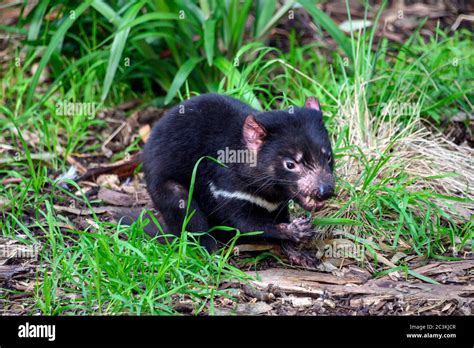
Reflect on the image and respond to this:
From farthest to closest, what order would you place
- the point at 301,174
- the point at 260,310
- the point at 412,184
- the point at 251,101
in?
the point at 251,101
the point at 412,184
the point at 301,174
the point at 260,310

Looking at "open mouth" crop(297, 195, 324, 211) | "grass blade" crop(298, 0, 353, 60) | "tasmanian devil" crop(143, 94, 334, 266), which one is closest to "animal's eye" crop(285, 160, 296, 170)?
"tasmanian devil" crop(143, 94, 334, 266)

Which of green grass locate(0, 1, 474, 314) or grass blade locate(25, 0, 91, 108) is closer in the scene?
green grass locate(0, 1, 474, 314)

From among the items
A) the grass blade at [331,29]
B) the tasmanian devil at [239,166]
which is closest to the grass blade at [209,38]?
the grass blade at [331,29]

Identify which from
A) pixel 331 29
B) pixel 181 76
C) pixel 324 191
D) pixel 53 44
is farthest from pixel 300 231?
pixel 53 44

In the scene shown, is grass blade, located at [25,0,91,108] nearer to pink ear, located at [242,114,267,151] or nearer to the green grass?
the green grass

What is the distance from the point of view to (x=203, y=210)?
464cm

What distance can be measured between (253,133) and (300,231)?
582 mm

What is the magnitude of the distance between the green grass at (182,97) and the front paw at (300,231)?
198 mm

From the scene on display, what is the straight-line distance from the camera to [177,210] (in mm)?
4547

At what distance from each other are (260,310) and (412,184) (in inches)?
58.2

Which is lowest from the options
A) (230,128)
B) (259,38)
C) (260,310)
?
(260,310)

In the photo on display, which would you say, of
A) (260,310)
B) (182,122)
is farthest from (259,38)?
(260,310)

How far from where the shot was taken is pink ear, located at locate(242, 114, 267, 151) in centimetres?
431

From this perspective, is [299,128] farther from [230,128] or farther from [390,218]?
[390,218]
